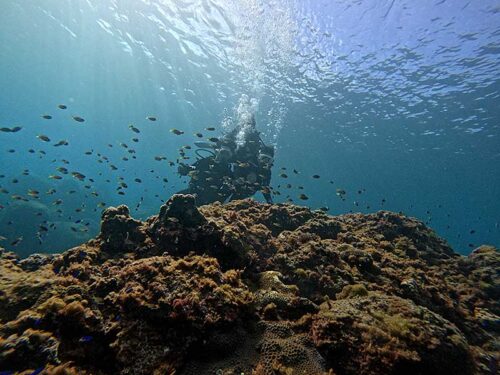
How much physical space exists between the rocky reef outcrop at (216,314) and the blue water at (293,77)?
397 inches

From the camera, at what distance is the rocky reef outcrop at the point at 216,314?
3.74 metres

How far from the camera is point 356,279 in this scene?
20.9ft

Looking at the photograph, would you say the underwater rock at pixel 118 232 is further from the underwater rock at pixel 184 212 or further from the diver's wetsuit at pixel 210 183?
the diver's wetsuit at pixel 210 183

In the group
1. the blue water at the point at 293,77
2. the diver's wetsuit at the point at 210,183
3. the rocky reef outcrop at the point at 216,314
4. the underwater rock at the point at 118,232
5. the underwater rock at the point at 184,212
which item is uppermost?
the blue water at the point at 293,77

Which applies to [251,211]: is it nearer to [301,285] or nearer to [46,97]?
[301,285]

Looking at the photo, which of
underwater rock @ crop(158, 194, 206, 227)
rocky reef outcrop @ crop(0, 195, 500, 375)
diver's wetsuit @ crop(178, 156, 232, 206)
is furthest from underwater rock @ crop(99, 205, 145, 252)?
diver's wetsuit @ crop(178, 156, 232, 206)

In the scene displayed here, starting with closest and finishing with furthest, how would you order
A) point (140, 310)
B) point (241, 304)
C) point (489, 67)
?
point (140, 310) → point (241, 304) → point (489, 67)

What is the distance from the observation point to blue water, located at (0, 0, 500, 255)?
19.7 m

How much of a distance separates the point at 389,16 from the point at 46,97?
8193 cm

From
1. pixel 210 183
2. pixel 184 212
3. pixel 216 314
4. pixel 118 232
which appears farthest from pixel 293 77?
pixel 216 314

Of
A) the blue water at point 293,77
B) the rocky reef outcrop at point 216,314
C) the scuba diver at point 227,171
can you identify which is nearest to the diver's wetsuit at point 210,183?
the scuba diver at point 227,171

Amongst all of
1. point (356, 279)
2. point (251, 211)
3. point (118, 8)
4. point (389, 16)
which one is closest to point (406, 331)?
point (356, 279)

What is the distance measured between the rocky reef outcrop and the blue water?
10.1 meters

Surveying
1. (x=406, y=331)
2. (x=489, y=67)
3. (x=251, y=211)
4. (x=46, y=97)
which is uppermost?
(x=46, y=97)
